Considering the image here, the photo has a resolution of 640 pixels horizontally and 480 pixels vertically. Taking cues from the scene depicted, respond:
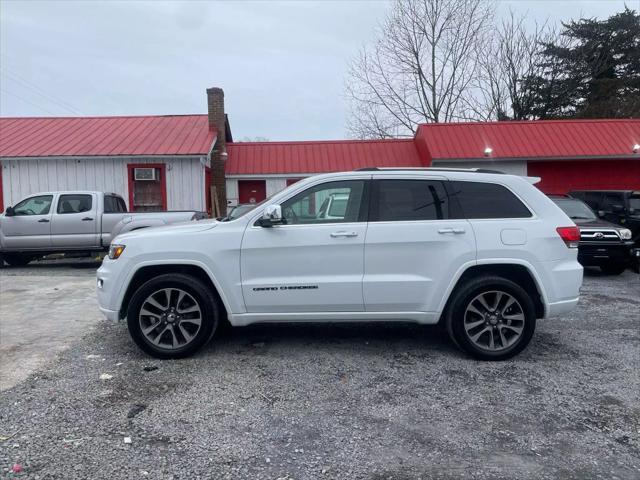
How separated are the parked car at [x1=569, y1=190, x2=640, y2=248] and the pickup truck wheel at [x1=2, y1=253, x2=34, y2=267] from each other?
14025 millimetres

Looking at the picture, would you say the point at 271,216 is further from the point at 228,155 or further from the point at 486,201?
the point at 228,155

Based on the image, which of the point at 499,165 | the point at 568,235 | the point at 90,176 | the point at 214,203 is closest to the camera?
the point at 568,235

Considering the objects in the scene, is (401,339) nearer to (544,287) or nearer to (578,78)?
(544,287)

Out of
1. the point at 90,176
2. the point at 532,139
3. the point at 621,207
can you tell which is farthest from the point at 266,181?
the point at 621,207

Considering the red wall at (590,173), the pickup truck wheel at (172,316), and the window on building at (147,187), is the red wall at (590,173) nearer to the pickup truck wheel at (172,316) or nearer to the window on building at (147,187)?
the window on building at (147,187)

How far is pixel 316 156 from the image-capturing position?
19578 millimetres

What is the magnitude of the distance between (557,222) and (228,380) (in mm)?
3439

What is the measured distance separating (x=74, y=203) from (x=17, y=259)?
2306 mm

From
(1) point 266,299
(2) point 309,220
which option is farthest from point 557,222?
(1) point 266,299

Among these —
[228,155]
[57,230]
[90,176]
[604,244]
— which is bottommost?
[604,244]

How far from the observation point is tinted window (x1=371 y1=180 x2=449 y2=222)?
486 cm

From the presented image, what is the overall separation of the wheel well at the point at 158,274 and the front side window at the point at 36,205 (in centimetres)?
836

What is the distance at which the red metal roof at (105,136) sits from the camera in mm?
16344

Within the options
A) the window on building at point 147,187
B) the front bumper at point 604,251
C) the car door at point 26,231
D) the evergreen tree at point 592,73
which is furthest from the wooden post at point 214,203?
the evergreen tree at point 592,73
